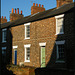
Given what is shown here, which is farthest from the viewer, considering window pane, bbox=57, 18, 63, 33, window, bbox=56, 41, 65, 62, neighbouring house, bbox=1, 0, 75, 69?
window pane, bbox=57, 18, 63, 33

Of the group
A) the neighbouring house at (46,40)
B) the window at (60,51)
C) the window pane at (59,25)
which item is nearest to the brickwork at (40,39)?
the neighbouring house at (46,40)

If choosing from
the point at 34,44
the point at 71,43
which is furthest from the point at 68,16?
the point at 34,44

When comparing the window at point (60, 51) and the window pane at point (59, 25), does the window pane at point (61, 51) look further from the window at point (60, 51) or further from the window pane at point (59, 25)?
the window pane at point (59, 25)

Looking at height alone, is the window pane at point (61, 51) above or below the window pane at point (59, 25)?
below

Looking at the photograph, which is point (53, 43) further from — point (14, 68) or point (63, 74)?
point (63, 74)

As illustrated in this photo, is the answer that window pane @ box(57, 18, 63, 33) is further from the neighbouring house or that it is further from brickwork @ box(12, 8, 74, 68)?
brickwork @ box(12, 8, 74, 68)

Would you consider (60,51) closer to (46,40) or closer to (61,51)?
(61,51)

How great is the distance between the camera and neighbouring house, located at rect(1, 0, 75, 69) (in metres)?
15.1

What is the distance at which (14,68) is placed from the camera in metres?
16.2

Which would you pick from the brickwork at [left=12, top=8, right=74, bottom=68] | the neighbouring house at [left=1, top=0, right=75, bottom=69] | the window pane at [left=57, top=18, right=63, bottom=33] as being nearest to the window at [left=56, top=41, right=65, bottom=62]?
the neighbouring house at [left=1, top=0, right=75, bottom=69]

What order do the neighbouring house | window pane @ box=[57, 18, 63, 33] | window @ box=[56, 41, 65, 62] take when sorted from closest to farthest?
1. the neighbouring house
2. window @ box=[56, 41, 65, 62]
3. window pane @ box=[57, 18, 63, 33]

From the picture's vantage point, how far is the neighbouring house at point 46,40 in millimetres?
15086

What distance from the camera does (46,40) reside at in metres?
17.3

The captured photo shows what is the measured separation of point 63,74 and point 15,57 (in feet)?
37.9
